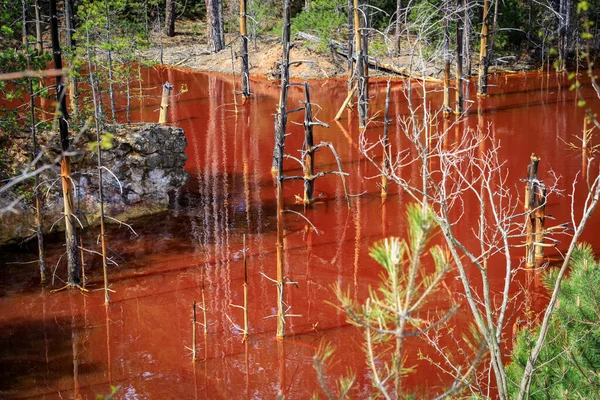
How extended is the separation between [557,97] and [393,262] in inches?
1019

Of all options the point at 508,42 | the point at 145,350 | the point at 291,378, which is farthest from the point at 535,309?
the point at 508,42

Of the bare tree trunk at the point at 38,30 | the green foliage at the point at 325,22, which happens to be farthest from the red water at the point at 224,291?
the green foliage at the point at 325,22

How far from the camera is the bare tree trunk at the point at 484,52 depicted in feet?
89.8

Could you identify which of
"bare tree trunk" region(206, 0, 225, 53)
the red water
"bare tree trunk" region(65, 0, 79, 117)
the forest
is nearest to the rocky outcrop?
the forest

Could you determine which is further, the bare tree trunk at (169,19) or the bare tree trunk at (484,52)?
the bare tree trunk at (169,19)

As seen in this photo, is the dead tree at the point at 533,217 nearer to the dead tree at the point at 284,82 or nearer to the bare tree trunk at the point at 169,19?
the dead tree at the point at 284,82

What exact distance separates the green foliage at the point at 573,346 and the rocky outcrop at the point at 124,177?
408 inches

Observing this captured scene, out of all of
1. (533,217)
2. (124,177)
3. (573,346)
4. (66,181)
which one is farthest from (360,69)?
(573,346)

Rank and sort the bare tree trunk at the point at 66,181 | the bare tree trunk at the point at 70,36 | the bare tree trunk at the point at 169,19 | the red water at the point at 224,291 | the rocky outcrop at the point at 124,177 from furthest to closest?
the bare tree trunk at the point at 169,19, the rocky outcrop at the point at 124,177, the bare tree trunk at the point at 70,36, the bare tree trunk at the point at 66,181, the red water at the point at 224,291

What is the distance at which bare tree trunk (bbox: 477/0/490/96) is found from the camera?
27375mm

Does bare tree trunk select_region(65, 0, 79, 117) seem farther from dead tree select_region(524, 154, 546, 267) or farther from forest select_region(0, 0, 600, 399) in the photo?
dead tree select_region(524, 154, 546, 267)

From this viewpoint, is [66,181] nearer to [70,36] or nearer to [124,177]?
[70,36]

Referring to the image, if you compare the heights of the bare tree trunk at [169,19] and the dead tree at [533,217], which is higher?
the bare tree trunk at [169,19]

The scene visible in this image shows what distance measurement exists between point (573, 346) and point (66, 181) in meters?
8.85
